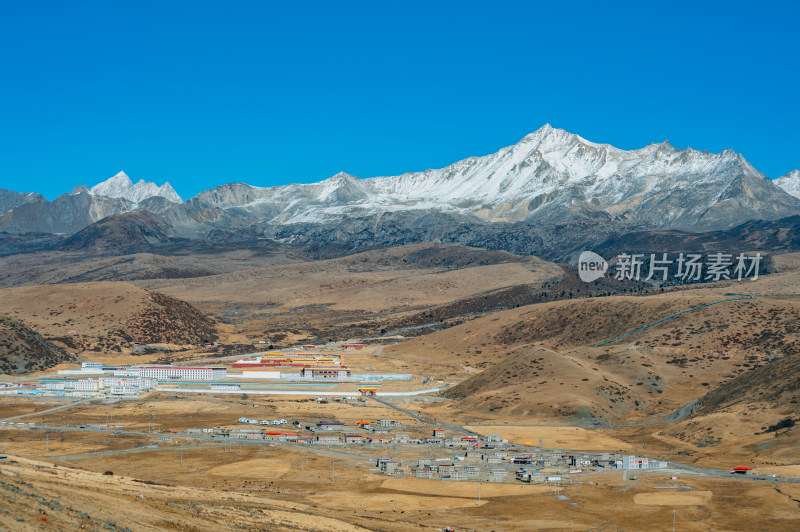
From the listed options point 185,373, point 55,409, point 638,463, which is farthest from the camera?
point 185,373

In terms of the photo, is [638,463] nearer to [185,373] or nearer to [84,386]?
[84,386]

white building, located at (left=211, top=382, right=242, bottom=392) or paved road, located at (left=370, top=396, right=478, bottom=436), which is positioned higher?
white building, located at (left=211, top=382, right=242, bottom=392)

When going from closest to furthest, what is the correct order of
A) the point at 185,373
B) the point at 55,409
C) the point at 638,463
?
the point at 638,463 < the point at 55,409 < the point at 185,373

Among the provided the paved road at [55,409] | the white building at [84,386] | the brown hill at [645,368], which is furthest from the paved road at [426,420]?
the white building at [84,386]

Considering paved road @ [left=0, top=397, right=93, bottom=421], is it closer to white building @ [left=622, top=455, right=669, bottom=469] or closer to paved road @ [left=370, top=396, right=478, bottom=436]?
paved road @ [left=370, top=396, right=478, bottom=436]

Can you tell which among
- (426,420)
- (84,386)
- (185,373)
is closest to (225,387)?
(185,373)

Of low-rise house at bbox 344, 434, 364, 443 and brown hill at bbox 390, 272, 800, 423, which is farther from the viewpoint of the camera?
brown hill at bbox 390, 272, 800, 423

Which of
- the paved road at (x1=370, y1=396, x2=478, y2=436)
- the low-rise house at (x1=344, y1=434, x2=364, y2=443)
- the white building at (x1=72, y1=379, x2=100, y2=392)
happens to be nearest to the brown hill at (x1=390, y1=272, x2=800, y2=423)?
the paved road at (x1=370, y1=396, x2=478, y2=436)

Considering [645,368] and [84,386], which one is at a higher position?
[645,368]

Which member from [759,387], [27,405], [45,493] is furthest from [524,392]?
[45,493]
